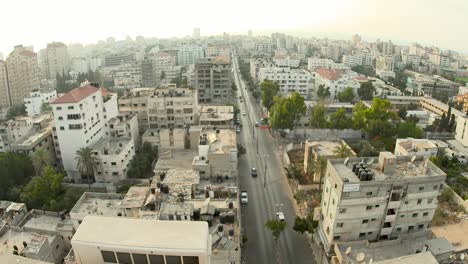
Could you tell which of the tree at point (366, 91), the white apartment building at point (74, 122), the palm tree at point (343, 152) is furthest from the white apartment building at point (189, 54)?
the palm tree at point (343, 152)

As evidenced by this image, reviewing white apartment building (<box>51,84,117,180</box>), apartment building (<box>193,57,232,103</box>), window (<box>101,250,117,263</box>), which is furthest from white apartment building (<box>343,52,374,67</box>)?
window (<box>101,250,117,263</box>)

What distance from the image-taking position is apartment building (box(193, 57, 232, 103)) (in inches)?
2648

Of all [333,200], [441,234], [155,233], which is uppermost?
[155,233]

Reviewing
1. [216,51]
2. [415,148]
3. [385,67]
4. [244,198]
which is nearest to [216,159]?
[244,198]

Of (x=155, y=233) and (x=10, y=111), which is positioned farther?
(x=10, y=111)

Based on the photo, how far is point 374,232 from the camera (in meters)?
24.8

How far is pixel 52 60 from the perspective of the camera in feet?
358

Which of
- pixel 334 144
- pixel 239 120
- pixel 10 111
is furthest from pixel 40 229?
pixel 10 111

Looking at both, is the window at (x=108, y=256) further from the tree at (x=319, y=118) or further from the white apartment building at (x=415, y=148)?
the tree at (x=319, y=118)

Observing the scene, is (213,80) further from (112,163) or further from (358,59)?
(358,59)

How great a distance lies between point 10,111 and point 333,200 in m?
66.1

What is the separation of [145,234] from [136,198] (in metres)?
15.8

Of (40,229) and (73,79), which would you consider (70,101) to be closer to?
(40,229)

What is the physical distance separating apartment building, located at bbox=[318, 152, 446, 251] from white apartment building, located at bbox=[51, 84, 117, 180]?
2679 centimetres
